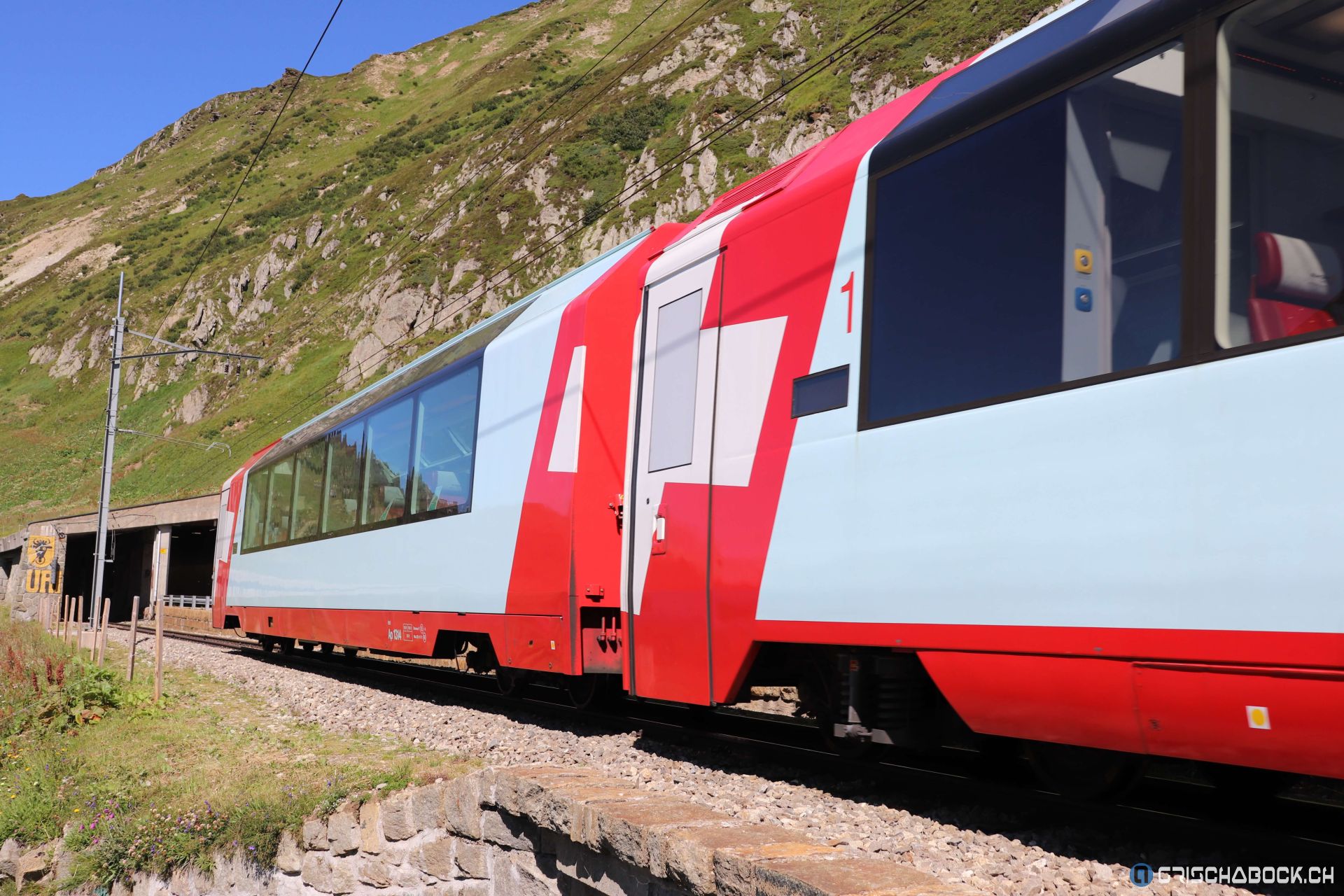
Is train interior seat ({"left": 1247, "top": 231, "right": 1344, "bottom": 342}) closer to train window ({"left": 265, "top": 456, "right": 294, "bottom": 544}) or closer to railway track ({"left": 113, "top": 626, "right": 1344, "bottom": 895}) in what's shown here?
railway track ({"left": 113, "top": 626, "right": 1344, "bottom": 895})

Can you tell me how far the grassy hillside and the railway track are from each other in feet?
139

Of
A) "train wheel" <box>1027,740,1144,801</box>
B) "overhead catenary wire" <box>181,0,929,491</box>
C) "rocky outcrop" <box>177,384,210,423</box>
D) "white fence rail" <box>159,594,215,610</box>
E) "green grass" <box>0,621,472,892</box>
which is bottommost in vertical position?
"white fence rail" <box>159,594,215,610</box>

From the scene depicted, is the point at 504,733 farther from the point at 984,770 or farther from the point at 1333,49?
the point at 1333,49

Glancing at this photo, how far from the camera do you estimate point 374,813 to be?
679cm

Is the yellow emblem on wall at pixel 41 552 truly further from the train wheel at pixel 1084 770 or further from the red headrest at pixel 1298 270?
the red headrest at pixel 1298 270

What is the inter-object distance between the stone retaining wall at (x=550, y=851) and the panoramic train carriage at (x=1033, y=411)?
1042 millimetres

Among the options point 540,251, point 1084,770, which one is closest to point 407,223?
point 540,251

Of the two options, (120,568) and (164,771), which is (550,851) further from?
(120,568)

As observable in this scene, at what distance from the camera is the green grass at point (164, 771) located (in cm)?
736

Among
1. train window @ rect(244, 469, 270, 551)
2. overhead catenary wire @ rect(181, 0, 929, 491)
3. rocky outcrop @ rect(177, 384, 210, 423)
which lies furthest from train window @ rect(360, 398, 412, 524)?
rocky outcrop @ rect(177, 384, 210, 423)

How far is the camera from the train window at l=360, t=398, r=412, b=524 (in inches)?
466

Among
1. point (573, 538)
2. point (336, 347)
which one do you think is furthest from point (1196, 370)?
point (336, 347)

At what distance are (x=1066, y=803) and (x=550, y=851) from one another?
2.50m

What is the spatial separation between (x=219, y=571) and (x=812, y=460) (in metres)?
18.8
